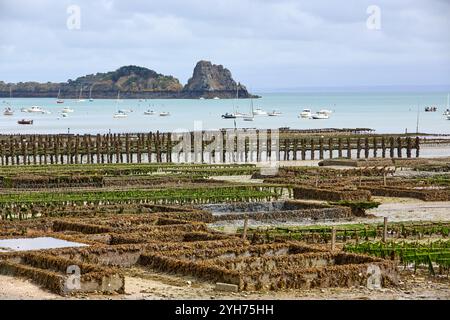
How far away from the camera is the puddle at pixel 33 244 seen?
114ft

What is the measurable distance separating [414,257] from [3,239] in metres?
12.5

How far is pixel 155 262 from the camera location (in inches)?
1286

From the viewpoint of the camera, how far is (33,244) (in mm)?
35750

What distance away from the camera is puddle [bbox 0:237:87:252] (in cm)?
3478

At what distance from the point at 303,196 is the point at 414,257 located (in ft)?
69.8

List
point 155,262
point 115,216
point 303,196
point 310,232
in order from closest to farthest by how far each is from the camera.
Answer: point 155,262 < point 310,232 < point 115,216 < point 303,196

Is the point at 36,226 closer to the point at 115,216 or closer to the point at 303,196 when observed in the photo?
the point at 115,216

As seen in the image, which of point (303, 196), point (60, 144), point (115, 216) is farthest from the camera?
point (60, 144)

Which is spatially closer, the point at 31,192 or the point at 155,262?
the point at 155,262

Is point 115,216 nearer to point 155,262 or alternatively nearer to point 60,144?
point 155,262
